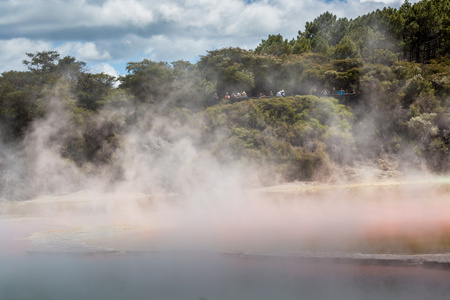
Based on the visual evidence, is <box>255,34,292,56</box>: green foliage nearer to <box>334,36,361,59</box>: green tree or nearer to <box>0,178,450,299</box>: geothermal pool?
<box>334,36,361,59</box>: green tree

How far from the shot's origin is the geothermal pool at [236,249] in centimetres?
997

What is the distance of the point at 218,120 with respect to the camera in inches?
900

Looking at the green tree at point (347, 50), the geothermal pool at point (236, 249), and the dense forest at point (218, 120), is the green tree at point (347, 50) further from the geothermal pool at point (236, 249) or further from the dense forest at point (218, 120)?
the geothermal pool at point (236, 249)

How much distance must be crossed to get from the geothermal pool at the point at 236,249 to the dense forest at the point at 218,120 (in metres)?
3.52

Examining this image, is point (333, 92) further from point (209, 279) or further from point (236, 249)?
point (209, 279)

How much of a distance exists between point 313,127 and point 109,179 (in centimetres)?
1035

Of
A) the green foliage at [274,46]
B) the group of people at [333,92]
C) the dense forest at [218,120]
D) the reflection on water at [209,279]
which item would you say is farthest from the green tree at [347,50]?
the reflection on water at [209,279]

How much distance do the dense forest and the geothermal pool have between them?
11.5ft

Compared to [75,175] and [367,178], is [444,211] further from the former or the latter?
[75,175]

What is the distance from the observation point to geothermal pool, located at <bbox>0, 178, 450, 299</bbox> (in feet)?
32.7

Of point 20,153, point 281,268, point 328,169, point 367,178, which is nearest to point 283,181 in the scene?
point 328,169

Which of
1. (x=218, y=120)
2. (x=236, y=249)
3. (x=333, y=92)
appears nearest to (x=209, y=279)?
(x=236, y=249)

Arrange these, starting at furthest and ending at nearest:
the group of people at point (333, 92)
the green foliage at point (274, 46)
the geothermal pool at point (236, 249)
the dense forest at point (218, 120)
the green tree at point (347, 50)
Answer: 1. the green foliage at point (274, 46)
2. the green tree at point (347, 50)
3. the group of people at point (333, 92)
4. the dense forest at point (218, 120)
5. the geothermal pool at point (236, 249)

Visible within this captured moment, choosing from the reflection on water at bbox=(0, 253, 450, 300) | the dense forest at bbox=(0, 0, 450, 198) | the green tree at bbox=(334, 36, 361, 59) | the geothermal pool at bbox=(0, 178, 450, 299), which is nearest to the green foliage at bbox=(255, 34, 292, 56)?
the green tree at bbox=(334, 36, 361, 59)
